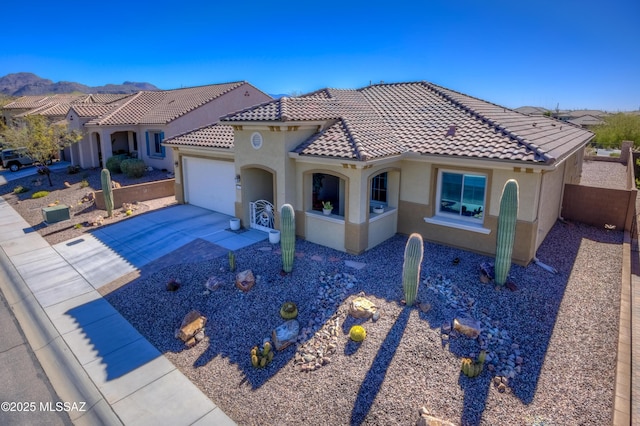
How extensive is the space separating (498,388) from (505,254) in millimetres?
4290

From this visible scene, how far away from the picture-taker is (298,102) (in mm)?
16438

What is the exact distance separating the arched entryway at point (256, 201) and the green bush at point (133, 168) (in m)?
13.7

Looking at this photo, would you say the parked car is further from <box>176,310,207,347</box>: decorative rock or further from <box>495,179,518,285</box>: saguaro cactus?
<box>495,179,518,285</box>: saguaro cactus

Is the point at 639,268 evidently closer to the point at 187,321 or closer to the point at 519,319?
the point at 519,319

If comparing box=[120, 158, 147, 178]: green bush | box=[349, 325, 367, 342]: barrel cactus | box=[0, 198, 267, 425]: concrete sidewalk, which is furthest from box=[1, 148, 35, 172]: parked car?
box=[349, 325, 367, 342]: barrel cactus

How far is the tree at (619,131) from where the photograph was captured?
1992 inches

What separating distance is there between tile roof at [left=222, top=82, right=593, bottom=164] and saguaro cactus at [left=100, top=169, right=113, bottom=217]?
7796 mm

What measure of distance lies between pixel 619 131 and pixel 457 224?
52.5 meters

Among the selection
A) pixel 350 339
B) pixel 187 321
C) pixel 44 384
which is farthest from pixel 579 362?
pixel 44 384

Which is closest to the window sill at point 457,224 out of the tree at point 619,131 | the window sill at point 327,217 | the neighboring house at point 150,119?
the window sill at point 327,217

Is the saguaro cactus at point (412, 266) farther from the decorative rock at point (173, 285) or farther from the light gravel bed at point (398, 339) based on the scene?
the decorative rock at point (173, 285)

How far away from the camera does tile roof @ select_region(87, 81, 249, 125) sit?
29.9m

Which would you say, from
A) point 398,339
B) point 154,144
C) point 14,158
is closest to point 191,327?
point 398,339

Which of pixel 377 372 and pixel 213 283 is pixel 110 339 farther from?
pixel 377 372
